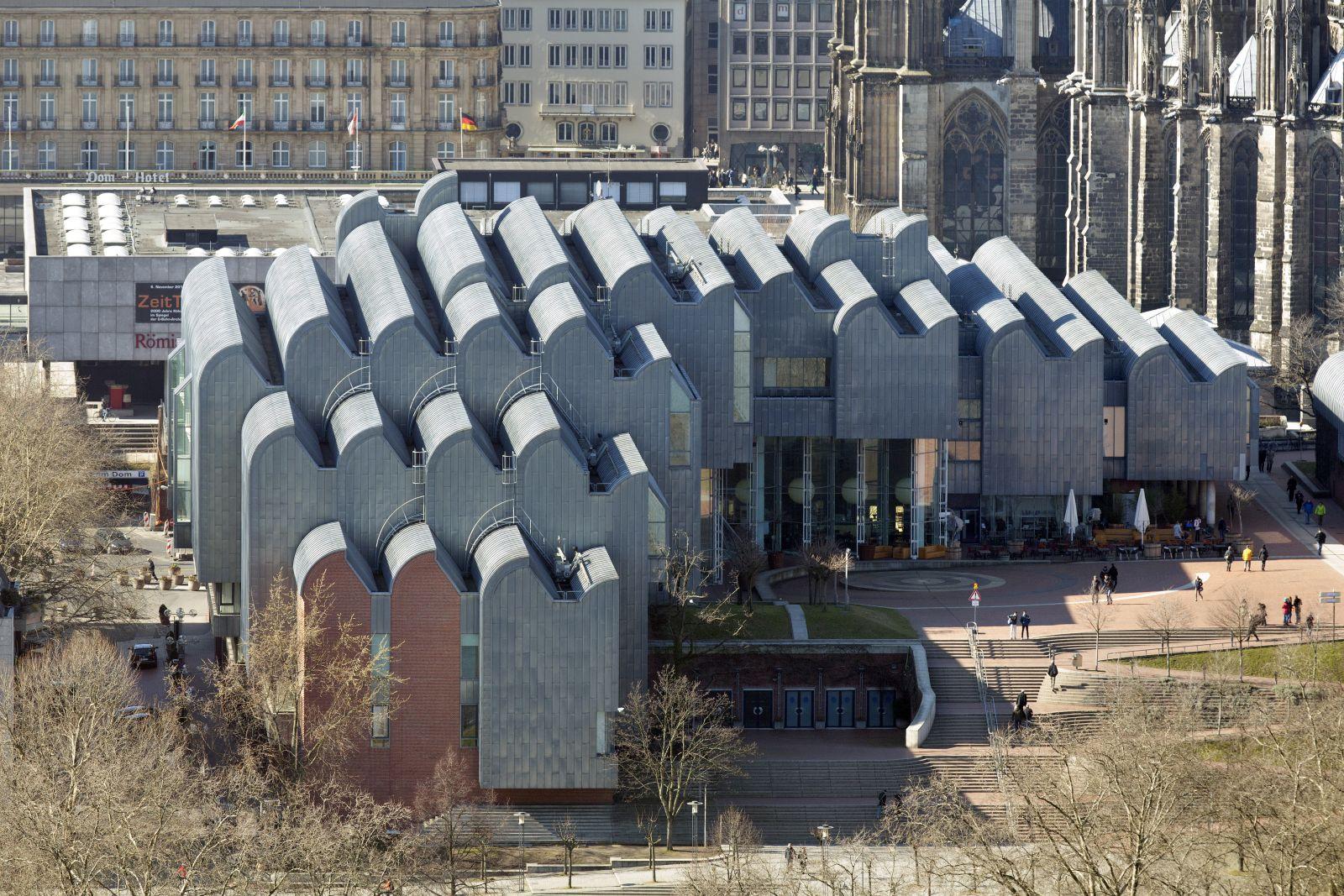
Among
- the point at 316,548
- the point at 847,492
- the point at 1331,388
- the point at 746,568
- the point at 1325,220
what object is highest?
the point at 1325,220

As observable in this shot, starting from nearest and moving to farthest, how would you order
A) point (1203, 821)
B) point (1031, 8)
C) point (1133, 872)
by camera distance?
point (1133, 872) → point (1203, 821) → point (1031, 8)

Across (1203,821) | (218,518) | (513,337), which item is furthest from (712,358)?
(1203,821)

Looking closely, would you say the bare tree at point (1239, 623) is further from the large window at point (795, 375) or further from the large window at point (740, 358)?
the large window at point (795, 375)

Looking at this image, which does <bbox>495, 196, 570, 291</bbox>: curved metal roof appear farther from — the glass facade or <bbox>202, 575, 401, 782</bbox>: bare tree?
<bbox>202, 575, 401, 782</bbox>: bare tree

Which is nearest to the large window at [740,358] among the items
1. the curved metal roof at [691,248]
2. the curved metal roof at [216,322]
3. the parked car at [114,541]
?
the curved metal roof at [691,248]

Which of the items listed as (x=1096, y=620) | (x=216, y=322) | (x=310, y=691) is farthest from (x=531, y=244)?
(x=310, y=691)

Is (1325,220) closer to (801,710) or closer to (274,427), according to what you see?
(801,710)

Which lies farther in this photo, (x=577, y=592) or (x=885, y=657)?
(x=885, y=657)

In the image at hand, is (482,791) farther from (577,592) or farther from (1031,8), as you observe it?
(1031,8)
